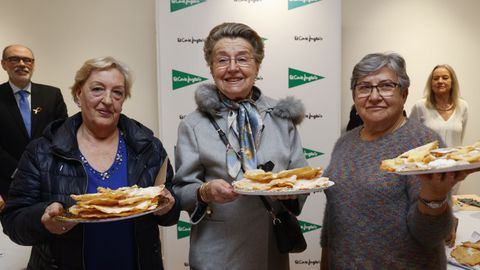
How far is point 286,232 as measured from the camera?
1.67m

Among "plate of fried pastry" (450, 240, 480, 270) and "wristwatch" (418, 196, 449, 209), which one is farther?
"plate of fried pastry" (450, 240, 480, 270)

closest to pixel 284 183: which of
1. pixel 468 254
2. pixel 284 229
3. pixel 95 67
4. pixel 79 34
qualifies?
pixel 284 229

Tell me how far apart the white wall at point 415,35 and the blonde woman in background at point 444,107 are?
277mm

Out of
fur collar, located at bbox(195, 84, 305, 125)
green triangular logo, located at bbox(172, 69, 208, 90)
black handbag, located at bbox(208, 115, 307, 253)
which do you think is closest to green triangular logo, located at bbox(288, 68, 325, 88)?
green triangular logo, located at bbox(172, 69, 208, 90)

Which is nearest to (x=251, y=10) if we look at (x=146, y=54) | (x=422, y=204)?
(x=146, y=54)

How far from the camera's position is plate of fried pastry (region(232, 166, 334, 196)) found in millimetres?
1384

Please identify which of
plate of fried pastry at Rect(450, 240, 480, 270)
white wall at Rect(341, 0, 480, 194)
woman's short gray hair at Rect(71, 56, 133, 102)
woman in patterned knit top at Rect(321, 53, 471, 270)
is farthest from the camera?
white wall at Rect(341, 0, 480, 194)

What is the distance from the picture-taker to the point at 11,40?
4410 millimetres

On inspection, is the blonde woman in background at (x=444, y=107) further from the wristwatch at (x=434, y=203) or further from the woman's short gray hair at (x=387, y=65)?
the wristwatch at (x=434, y=203)

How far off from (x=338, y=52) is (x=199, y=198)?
2664 millimetres

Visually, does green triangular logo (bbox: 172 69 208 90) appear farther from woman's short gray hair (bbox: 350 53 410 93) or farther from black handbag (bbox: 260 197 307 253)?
woman's short gray hair (bbox: 350 53 410 93)

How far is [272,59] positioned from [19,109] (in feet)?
7.99

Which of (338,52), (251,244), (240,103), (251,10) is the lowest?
(251,244)

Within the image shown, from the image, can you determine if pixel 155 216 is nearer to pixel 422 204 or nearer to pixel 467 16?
pixel 422 204
